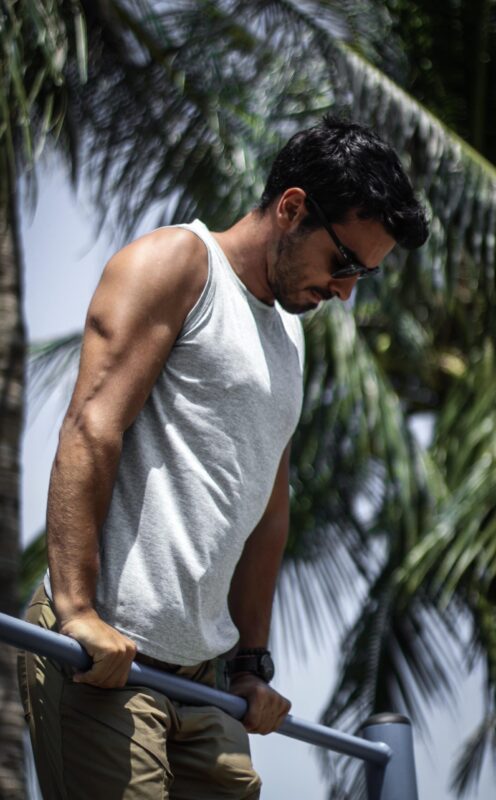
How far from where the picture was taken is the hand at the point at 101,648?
184 centimetres

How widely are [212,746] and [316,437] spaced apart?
491cm

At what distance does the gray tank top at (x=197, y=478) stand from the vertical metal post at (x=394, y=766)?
479mm

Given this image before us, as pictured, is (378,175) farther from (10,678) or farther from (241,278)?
(10,678)

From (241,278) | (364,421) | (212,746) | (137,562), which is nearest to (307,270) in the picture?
(241,278)

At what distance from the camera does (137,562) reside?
6.47ft

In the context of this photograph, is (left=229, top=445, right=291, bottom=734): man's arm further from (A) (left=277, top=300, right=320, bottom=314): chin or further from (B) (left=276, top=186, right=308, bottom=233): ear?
(B) (left=276, top=186, right=308, bottom=233): ear

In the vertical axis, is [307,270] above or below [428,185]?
above

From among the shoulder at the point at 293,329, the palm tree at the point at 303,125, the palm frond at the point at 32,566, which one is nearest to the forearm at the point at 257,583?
the shoulder at the point at 293,329

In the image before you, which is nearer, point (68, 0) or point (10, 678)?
point (10, 678)

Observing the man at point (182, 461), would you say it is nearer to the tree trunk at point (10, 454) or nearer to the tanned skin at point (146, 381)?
Answer: the tanned skin at point (146, 381)

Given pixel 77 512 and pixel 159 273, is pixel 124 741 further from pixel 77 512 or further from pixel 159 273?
pixel 159 273

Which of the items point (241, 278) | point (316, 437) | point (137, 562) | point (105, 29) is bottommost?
point (316, 437)

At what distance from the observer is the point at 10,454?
4.56m

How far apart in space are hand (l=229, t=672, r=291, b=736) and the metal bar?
19 millimetres
